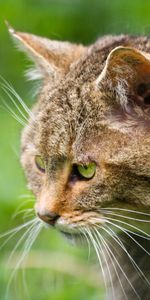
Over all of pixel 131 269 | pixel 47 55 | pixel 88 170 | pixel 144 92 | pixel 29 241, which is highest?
pixel 47 55

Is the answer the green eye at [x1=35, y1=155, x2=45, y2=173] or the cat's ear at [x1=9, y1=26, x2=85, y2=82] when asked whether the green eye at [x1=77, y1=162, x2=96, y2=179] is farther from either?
the cat's ear at [x1=9, y1=26, x2=85, y2=82]

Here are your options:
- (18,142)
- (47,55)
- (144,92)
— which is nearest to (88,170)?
(144,92)

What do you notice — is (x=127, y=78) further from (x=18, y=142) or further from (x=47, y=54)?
(x=18, y=142)

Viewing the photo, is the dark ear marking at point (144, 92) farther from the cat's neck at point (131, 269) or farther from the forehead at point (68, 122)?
the cat's neck at point (131, 269)

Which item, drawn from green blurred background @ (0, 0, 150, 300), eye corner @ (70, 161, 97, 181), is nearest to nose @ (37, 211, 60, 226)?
eye corner @ (70, 161, 97, 181)

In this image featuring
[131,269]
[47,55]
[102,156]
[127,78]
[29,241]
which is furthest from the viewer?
[29,241]

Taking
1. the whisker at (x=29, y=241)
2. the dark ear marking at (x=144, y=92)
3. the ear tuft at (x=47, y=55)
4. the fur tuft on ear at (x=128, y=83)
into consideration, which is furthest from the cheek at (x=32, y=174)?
the dark ear marking at (x=144, y=92)

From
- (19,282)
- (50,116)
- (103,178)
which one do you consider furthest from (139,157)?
(19,282)
